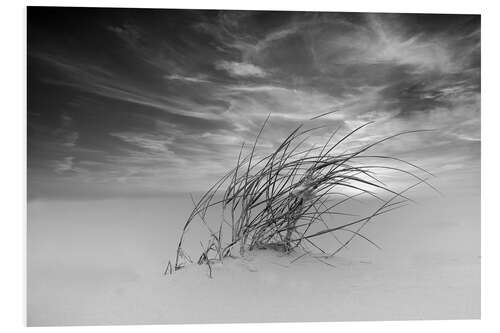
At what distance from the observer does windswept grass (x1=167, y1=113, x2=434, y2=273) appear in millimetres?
2621

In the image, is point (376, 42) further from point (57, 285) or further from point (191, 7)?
point (57, 285)

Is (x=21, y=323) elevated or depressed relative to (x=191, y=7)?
depressed

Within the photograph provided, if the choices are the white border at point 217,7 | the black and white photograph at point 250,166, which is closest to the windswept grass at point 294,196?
the black and white photograph at point 250,166

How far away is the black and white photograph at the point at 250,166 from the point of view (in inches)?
103

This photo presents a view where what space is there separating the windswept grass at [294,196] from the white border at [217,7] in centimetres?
38

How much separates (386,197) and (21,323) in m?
1.94

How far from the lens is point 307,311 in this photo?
2.65m

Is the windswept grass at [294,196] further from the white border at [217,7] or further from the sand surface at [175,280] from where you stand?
the white border at [217,7]

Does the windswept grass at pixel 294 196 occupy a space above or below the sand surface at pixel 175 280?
above

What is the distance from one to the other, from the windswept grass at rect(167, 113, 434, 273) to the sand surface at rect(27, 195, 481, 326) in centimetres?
7

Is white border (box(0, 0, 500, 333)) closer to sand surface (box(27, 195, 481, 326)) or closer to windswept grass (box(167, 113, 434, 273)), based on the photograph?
sand surface (box(27, 195, 481, 326))

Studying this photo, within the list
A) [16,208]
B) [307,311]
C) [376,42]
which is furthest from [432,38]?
[16,208]

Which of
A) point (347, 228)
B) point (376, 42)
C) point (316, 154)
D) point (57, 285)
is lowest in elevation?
point (57, 285)

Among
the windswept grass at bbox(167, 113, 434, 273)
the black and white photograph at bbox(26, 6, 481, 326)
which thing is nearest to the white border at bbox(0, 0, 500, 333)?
the black and white photograph at bbox(26, 6, 481, 326)
